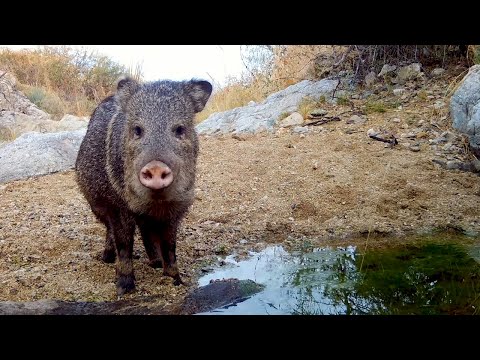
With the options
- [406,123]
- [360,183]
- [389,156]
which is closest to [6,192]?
[360,183]

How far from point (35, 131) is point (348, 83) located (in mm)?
2848

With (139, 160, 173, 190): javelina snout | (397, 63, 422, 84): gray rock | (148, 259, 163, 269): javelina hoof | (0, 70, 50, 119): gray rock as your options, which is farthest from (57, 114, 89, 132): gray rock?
(139, 160, 173, 190): javelina snout

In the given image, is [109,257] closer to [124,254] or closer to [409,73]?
[124,254]

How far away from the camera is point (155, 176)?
6.37ft

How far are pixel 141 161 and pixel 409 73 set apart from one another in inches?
135

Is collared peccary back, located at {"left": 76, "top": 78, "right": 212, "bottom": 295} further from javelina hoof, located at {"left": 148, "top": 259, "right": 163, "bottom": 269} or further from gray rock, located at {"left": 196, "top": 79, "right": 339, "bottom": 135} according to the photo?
gray rock, located at {"left": 196, "top": 79, "right": 339, "bottom": 135}

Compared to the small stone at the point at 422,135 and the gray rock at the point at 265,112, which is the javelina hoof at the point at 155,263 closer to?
the gray rock at the point at 265,112

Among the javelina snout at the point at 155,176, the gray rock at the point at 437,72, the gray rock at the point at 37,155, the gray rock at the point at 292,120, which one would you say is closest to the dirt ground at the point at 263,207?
the gray rock at the point at 37,155

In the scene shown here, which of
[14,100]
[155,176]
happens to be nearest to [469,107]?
[155,176]

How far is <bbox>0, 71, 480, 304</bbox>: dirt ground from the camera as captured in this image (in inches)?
105

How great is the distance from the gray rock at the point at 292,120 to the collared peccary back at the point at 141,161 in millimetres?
2161

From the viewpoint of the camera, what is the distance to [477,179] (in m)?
3.58

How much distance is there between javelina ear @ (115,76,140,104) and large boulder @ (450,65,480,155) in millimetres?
2349

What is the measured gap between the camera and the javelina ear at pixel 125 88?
2.49 metres
